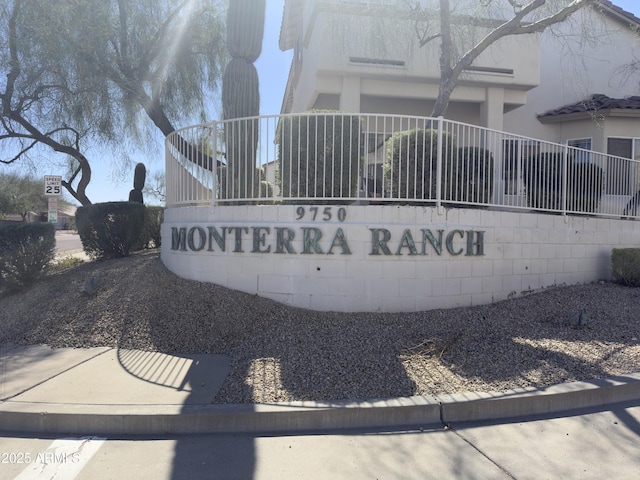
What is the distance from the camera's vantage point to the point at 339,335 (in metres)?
5.84

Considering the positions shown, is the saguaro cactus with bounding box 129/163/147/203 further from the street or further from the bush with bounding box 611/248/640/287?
the bush with bounding box 611/248/640/287

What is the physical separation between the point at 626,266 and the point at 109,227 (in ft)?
33.3

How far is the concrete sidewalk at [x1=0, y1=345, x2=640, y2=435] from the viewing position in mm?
4051

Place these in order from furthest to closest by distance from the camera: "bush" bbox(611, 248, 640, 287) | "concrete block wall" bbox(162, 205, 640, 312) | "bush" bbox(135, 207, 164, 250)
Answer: "bush" bbox(135, 207, 164, 250), "bush" bbox(611, 248, 640, 287), "concrete block wall" bbox(162, 205, 640, 312)

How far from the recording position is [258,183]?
7297 mm

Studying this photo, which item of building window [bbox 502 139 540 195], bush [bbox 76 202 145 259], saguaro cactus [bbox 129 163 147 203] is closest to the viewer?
building window [bbox 502 139 540 195]

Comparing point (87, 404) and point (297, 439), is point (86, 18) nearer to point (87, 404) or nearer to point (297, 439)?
point (87, 404)

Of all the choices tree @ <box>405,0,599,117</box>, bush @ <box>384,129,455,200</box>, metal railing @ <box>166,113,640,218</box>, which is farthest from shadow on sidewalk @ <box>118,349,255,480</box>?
tree @ <box>405,0,599,117</box>

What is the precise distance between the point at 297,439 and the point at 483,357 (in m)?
2.47

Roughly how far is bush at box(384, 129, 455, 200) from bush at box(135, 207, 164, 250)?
727 centimetres

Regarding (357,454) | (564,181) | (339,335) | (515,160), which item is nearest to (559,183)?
(564,181)

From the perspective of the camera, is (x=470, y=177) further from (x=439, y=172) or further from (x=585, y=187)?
(x=585, y=187)

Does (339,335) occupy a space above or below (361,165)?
below

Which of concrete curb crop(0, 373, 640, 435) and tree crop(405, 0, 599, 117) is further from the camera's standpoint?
tree crop(405, 0, 599, 117)
